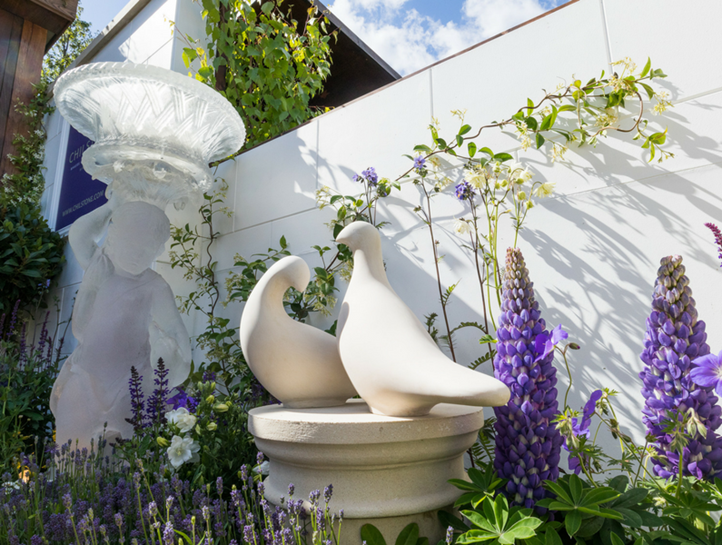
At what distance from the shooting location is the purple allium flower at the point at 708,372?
0.84 meters

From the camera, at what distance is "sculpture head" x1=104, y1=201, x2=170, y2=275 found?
1.80 meters

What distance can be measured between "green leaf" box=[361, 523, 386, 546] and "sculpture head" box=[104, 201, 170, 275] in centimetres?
146

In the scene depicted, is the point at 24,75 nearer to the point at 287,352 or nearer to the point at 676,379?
the point at 287,352

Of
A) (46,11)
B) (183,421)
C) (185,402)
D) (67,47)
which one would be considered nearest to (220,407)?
(183,421)

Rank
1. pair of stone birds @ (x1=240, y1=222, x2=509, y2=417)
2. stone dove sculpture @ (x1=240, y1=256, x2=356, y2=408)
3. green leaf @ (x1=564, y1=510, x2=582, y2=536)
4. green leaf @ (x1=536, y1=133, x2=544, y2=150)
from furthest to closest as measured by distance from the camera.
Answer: green leaf @ (x1=536, y1=133, x2=544, y2=150), stone dove sculpture @ (x1=240, y1=256, x2=356, y2=408), pair of stone birds @ (x1=240, y1=222, x2=509, y2=417), green leaf @ (x1=564, y1=510, x2=582, y2=536)

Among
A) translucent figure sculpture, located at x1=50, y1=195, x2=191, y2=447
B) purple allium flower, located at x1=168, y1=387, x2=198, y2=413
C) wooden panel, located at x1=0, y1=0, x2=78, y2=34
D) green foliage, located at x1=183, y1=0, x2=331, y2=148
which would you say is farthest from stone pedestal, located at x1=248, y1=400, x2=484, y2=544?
wooden panel, located at x1=0, y1=0, x2=78, y2=34

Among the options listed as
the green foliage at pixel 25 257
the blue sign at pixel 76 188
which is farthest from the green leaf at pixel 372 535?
the green foliage at pixel 25 257

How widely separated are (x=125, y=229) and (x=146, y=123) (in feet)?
1.45

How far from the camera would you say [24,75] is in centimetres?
445

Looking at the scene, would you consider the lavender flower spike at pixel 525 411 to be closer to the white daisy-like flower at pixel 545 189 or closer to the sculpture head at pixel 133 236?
the white daisy-like flower at pixel 545 189

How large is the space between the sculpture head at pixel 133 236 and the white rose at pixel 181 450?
843 mm

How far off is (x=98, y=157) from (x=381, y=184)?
119 cm

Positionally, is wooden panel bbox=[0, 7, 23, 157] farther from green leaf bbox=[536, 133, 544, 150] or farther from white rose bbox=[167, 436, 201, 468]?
green leaf bbox=[536, 133, 544, 150]

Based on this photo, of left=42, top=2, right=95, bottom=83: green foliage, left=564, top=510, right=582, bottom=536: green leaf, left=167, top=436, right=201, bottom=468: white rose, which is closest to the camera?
left=564, top=510, right=582, bottom=536: green leaf
